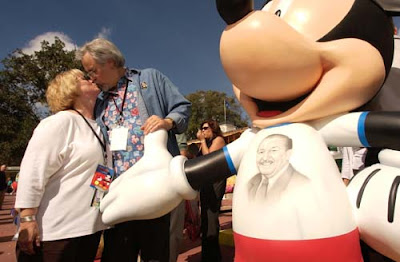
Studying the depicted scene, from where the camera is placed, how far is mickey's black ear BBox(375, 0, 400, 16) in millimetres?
1274

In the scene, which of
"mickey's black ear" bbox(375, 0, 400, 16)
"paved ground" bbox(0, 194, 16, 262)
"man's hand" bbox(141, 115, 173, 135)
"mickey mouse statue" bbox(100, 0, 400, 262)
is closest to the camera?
"mickey mouse statue" bbox(100, 0, 400, 262)

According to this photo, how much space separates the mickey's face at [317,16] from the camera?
1277mm

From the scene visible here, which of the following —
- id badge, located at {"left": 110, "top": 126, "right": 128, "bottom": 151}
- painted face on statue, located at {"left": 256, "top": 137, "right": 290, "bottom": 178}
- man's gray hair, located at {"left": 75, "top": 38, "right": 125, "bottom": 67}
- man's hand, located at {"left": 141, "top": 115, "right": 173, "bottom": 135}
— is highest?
man's gray hair, located at {"left": 75, "top": 38, "right": 125, "bottom": 67}

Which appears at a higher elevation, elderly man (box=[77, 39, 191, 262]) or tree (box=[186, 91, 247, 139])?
tree (box=[186, 91, 247, 139])

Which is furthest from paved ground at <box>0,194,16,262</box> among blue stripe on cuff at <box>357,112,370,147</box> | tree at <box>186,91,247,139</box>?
tree at <box>186,91,247,139</box>

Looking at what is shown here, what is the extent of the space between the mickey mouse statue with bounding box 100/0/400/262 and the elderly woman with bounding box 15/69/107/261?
1.30 ft

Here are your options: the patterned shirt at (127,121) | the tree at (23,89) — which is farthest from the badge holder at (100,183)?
the tree at (23,89)

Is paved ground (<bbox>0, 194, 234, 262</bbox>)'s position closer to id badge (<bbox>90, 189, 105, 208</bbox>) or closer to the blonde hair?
id badge (<bbox>90, 189, 105, 208</bbox>)

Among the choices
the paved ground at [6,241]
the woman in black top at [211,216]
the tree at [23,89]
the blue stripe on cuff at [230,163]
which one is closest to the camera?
the blue stripe on cuff at [230,163]

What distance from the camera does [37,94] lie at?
1581cm

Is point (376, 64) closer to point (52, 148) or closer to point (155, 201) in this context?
point (155, 201)

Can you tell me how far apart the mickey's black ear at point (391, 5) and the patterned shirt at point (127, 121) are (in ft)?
4.15

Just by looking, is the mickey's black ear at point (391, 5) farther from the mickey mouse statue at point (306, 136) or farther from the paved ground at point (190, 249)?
the paved ground at point (190, 249)

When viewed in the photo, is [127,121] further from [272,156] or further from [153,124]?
[272,156]
